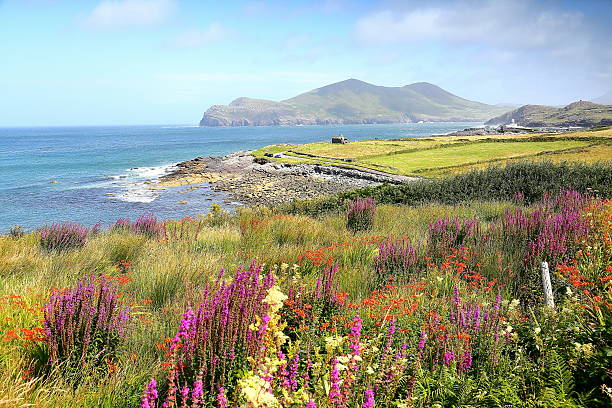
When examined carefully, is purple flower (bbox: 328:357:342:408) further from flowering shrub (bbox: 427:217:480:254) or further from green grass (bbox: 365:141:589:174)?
green grass (bbox: 365:141:589:174)

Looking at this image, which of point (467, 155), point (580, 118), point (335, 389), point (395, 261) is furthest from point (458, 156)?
point (580, 118)

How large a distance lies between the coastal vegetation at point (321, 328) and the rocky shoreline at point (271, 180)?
19666 millimetres

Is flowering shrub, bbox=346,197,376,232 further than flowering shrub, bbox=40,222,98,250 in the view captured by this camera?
Yes

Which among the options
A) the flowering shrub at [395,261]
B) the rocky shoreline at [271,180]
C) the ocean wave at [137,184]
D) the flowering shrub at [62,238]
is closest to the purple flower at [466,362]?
the flowering shrub at [395,261]

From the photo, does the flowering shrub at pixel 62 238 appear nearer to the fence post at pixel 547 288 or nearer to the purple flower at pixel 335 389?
the purple flower at pixel 335 389

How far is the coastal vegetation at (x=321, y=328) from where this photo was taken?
255 centimetres

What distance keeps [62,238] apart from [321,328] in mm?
7279

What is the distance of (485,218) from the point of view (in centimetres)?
1050

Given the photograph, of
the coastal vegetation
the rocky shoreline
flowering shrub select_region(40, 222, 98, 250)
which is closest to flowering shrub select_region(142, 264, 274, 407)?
the coastal vegetation

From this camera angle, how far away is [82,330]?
3.20 meters

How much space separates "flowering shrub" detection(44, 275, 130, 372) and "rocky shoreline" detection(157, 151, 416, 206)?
2196 centimetres

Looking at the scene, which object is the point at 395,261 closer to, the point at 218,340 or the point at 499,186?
the point at 218,340

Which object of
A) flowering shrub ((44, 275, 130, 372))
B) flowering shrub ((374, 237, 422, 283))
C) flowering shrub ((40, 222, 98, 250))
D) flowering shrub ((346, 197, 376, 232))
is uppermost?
flowering shrub ((44, 275, 130, 372))

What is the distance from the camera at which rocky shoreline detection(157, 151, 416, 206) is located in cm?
3081
